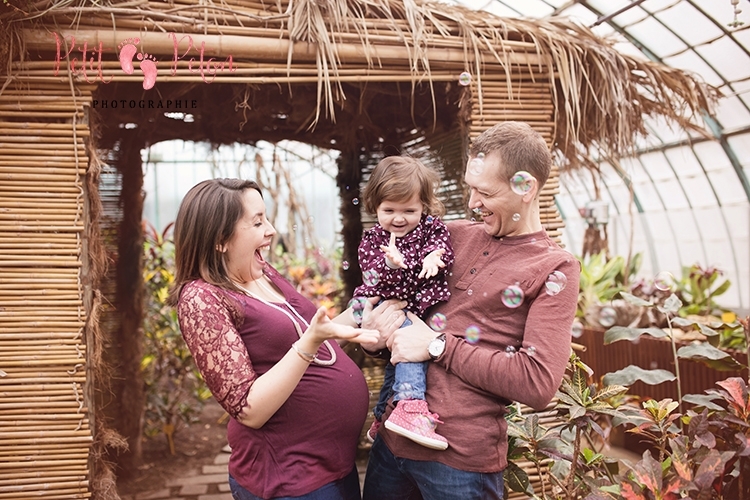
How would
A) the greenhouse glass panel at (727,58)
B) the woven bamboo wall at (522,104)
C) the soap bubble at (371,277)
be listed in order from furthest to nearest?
1. the greenhouse glass panel at (727,58)
2. the woven bamboo wall at (522,104)
3. the soap bubble at (371,277)

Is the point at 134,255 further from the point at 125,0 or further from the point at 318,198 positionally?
the point at 318,198

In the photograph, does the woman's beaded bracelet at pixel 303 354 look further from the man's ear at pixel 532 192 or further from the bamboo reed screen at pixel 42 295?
the bamboo reed screen at pixel 42 295

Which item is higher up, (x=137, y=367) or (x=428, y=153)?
(x=428, y=153)

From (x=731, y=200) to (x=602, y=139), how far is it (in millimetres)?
7136

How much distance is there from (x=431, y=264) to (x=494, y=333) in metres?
0.26

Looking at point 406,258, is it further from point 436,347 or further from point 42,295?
point 42,295

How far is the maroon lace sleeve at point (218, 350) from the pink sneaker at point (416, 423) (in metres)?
0.41

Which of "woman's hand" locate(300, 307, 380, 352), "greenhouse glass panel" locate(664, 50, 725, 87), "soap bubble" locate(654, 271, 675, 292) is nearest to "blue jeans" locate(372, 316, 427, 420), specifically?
"woman's hand" locate(300, 307, 380, 352)

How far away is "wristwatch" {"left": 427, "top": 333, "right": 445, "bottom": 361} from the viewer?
1.69 metres

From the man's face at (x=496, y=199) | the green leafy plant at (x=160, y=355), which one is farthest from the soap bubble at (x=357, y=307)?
the green leafy plant at (x=160, y=355)

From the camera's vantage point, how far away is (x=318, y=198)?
512 inches

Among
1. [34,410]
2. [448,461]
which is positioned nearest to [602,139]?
[448,461]

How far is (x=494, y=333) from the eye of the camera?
1.70 meters

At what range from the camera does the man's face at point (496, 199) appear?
1.69m
